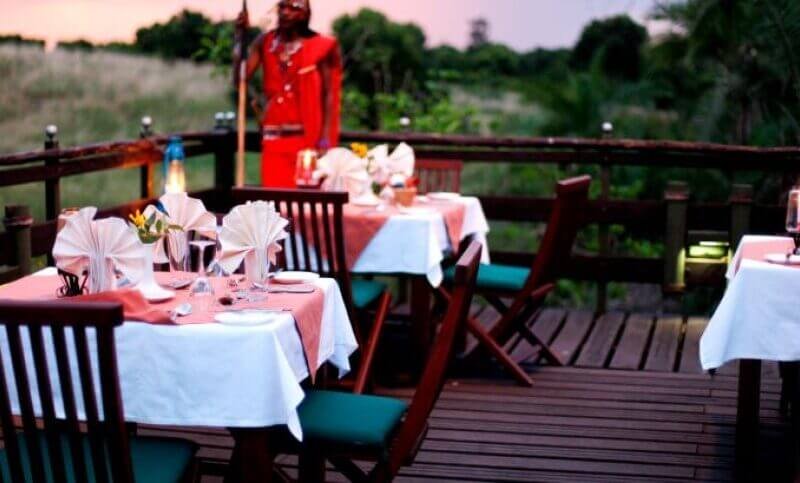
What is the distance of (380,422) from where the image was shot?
3.70 meters

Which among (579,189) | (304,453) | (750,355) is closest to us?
(304,453)

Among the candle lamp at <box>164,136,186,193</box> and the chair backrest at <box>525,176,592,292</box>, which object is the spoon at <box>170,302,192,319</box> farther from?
the candle lamp at <box>164,136,186,193</box>

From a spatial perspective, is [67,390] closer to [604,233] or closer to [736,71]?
[604,233]

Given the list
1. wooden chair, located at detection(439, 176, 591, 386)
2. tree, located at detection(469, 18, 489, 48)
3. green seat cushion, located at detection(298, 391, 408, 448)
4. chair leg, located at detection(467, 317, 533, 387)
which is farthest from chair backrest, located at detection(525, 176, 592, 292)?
tree, located at detection(469, 18, 489, 48)

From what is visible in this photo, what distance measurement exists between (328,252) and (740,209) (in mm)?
2953

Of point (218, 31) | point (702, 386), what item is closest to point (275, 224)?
point (702, 386)

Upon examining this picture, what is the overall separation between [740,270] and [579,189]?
1.50 meters

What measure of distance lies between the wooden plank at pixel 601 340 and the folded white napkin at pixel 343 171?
1416mm

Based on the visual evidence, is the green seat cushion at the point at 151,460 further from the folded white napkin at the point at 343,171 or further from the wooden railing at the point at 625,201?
the wooden railing at the point at 625,201

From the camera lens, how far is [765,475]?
15.6 ft

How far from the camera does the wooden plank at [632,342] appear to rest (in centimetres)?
656

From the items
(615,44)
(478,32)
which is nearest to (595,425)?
(478,32)

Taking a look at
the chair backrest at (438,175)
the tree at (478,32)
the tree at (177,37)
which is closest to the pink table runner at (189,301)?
the chair backrest at (438,175)

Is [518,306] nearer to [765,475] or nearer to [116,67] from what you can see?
[765,475]
